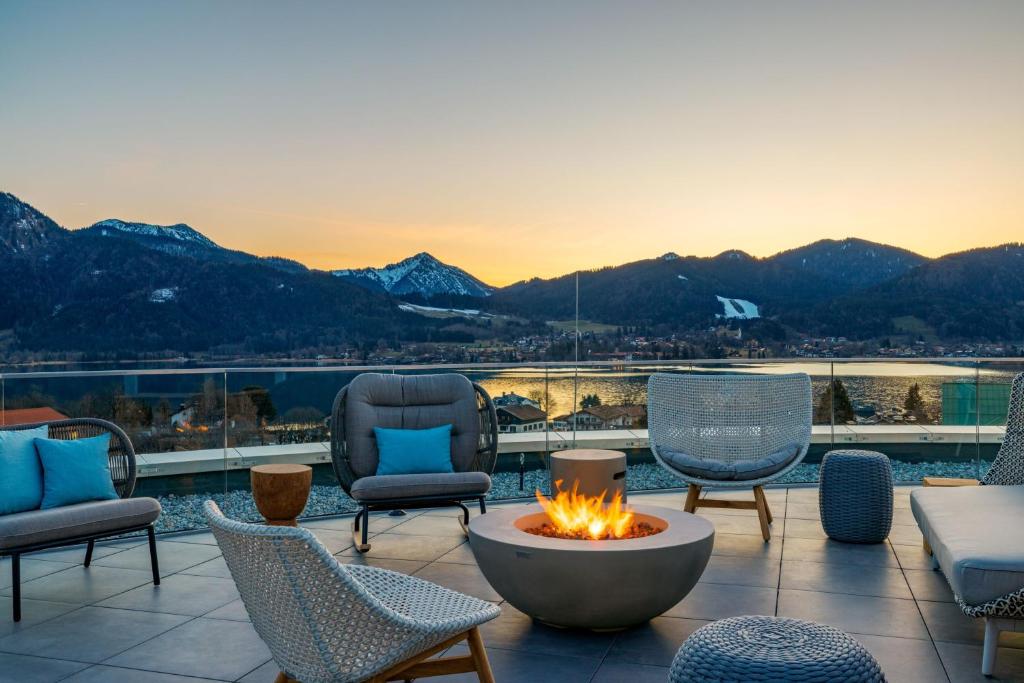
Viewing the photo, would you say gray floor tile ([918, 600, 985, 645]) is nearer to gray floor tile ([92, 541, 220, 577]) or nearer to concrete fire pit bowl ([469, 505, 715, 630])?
concrete fire pit bowl ([469, 505, 715, 630])

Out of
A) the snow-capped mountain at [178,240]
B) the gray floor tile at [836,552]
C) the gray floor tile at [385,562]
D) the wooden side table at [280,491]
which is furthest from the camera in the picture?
the snow-capped mountain at [178,240]

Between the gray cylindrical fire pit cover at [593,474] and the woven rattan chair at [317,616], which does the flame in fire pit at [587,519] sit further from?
the woven rattan chair at [317,616]

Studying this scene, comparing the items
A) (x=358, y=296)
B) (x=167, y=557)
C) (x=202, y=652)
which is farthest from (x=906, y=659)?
(x=358, y=296)

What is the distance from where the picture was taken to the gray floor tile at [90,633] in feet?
10.6

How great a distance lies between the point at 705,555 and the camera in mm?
3328

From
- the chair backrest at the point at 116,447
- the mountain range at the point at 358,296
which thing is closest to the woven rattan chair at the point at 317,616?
the chair backrest at the point at 116,447

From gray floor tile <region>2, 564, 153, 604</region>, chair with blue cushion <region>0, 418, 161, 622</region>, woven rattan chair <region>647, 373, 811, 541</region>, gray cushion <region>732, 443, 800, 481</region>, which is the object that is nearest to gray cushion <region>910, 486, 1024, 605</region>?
gray cushion <region>732, 443, 800, 481</region>

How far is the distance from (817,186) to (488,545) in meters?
8.75

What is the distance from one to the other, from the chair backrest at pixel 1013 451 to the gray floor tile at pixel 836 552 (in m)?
0.65

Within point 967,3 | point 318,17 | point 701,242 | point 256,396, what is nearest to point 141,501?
point 256,396

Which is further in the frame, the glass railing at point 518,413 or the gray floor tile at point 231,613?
the glass railing at point 518,413

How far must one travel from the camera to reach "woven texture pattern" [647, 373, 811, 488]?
18.9 ft

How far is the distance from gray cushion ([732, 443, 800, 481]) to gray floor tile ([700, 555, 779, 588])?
0.65 metres

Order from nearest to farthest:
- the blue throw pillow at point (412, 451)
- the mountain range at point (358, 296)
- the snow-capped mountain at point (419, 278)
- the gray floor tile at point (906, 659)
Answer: the gray floor tile at point (906, 659) → the blue throw pillow at point (412, 451) → the mountain range at point (358, 296) → the snow-capped mountain at point (419, 278)
